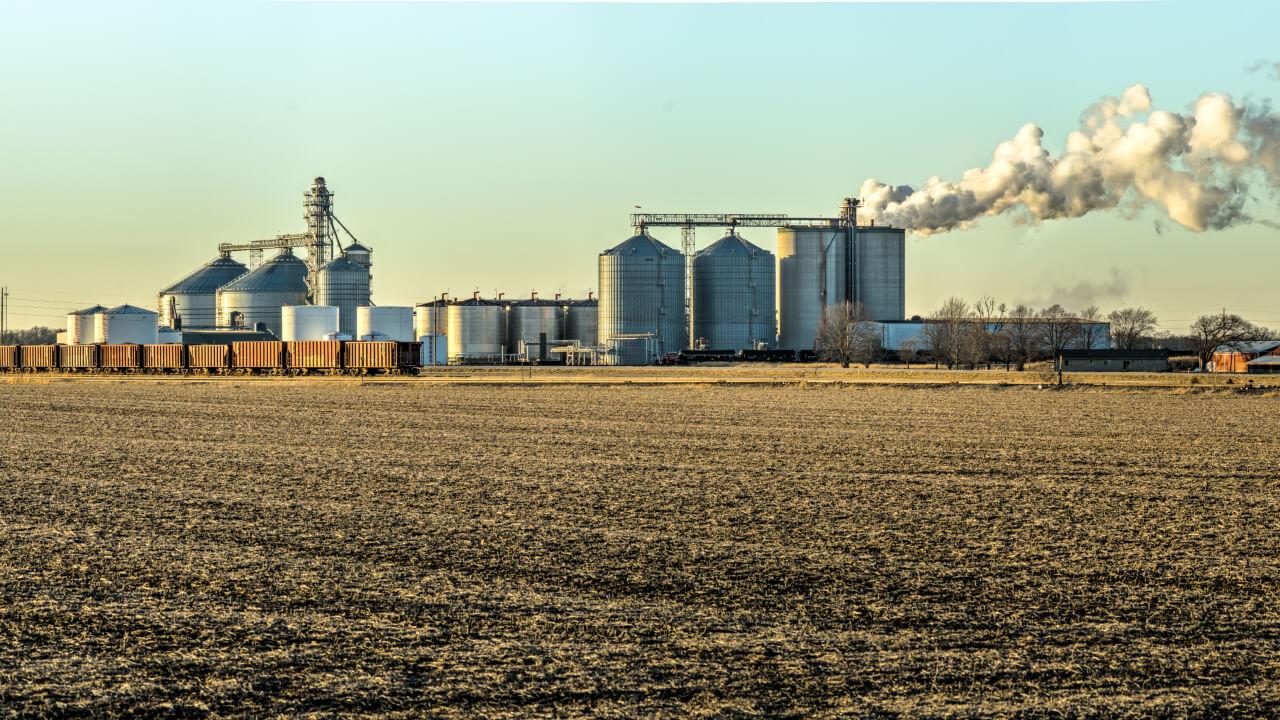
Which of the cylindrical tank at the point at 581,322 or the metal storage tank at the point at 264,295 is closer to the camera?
the metal storage tank at the point at 264,295

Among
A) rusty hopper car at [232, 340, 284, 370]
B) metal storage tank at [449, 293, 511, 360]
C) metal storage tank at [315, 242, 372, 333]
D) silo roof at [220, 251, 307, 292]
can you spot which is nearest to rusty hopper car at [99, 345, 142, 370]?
rusty hopper car at [232, 340, 284, 370]

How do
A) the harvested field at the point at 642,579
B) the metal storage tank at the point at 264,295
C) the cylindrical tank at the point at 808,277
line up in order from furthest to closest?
the metal storage tank at the point at 264,295 < the cylindrical tank at the point at 808,277 < the harvested field at the point at 642,579

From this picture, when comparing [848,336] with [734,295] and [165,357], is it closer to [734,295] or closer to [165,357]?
[734,295]

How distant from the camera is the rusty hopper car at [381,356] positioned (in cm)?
7594

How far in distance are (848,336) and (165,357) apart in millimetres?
46292

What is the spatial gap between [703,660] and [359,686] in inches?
85.3

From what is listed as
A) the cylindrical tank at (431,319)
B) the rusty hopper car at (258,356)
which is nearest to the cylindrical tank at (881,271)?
the cylindrical tank at (431,319)

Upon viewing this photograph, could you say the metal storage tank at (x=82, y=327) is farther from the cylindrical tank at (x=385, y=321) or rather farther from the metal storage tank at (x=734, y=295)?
the metal storage tank at (x=734, y=295)

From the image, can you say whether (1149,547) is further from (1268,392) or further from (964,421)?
(1268,392)

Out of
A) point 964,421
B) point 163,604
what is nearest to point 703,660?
point 163,604

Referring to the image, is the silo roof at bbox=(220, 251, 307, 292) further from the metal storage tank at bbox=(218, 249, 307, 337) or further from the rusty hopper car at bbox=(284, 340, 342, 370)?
the rusty hopper car at bbox=(284, 340, 342, 370)

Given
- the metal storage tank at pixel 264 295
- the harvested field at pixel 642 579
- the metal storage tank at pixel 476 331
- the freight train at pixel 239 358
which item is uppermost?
the metal storage tank at pixel 264 295

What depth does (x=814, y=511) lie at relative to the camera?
16000mm

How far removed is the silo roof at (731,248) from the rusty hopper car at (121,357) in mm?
43156
